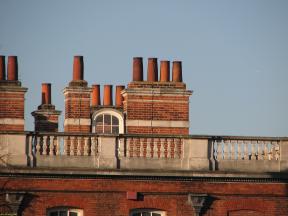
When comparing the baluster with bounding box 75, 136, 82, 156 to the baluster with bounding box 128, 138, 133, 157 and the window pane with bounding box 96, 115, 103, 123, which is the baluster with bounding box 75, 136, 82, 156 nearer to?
the baluster with bounding box 128, 138, 133, 157

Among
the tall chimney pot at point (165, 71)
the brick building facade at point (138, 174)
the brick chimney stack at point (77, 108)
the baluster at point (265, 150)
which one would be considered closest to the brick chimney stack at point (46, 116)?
the brick chimney stack at point (77, 108)

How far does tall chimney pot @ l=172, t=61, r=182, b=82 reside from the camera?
44.8 m

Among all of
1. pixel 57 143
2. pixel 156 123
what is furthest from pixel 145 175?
pixel 156 123

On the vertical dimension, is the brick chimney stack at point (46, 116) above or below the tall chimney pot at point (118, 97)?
below

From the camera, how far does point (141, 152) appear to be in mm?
39969

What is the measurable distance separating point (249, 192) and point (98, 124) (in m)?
7.99

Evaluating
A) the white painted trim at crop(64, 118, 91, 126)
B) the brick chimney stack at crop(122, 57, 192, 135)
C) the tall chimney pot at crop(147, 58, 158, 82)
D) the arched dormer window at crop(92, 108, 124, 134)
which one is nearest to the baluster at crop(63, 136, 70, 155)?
the brick chimney stack at crop(122, 57, 192, 135)

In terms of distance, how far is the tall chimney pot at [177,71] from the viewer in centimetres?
4478

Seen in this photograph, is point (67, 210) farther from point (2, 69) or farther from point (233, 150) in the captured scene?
point (2, 69)

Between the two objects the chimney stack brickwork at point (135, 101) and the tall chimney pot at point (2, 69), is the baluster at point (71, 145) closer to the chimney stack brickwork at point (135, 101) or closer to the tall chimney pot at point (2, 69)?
the chimney stack brickwork at point (135, 101)

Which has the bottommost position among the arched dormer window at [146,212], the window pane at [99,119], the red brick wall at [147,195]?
the arched dormer window at [146,212]

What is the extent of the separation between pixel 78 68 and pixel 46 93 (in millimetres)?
11439

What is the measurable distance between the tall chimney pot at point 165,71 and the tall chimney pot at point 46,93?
12119mm

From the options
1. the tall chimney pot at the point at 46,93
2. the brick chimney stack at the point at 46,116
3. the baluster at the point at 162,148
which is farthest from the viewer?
the tall chimney pot at the point at 46,93
